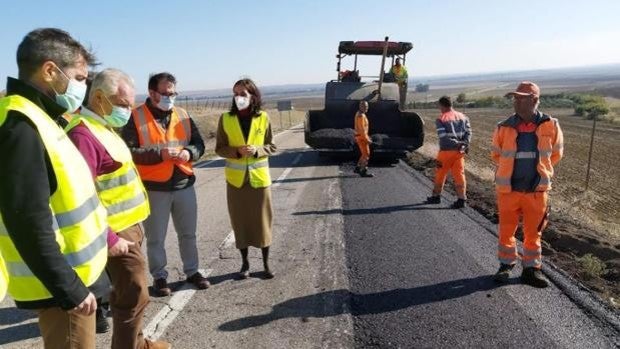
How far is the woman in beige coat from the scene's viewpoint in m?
4.65

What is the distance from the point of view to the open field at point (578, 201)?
5535mm

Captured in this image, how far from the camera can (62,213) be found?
6.32 ft

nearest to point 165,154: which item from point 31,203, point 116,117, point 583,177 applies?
point 116,117

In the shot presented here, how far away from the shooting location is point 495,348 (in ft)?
11.2

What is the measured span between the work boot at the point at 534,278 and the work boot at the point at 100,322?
12.1 ft

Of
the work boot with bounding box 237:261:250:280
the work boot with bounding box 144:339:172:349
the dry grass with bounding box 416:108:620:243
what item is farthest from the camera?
the dry grass with bounding box 416:108:620:243

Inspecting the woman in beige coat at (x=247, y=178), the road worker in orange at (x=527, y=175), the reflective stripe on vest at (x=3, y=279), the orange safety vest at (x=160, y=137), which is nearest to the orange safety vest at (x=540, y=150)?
the road worker in orange at (x=527, y=175)

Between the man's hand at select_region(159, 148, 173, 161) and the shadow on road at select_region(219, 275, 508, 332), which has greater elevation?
the man's hand at select_region(159, 148, 173, 161)

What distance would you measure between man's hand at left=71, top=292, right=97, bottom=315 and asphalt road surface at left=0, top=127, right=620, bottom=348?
1620mm

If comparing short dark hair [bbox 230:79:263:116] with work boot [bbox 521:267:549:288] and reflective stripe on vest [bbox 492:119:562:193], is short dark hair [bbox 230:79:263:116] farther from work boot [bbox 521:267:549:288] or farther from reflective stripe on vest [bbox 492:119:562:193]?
work boot [bbox 521:267:549:288]

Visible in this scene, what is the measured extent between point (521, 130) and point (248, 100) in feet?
8.64

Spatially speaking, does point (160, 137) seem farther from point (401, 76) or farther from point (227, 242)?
point (401, 76)

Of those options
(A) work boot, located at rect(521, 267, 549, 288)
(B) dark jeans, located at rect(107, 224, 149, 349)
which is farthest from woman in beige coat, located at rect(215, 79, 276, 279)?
(A) work boot, located at rect(521, 267, 549, 288)

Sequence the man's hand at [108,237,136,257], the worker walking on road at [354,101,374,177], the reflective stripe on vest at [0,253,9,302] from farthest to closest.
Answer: the worker walking on road at [354,101,374,177]
the man's hand at [108,237,136,257]
the reflective stripe on vest at [0,253,9,302]
